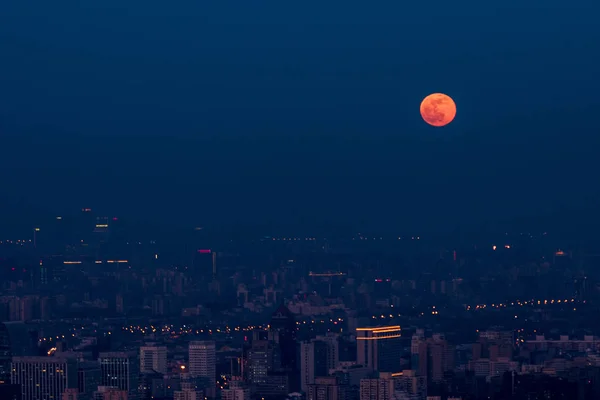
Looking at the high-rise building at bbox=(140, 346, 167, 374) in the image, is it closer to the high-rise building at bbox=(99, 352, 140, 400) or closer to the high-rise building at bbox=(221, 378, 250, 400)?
the high-rise building at bbox=(99, 352, 140, 400)

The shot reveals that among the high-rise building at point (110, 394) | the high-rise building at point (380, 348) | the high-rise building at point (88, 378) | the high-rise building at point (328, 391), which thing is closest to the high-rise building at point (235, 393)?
the high-rise building at point (328, 391)

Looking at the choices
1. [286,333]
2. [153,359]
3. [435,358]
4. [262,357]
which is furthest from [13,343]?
[435,358]

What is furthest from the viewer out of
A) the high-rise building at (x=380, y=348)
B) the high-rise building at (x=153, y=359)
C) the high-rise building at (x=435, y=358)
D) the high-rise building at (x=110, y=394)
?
the high-rise building at (x=380, y=348)

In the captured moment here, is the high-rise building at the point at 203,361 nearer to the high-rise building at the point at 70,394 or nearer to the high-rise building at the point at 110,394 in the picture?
the high-rise building at the point at 110,394

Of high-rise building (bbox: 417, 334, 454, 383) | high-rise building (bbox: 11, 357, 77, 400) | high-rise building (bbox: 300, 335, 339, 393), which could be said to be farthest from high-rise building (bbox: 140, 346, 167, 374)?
high-rise building (bbox: 417, 334, 454, 383)

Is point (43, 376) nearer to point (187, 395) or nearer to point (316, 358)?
point (187, 395)

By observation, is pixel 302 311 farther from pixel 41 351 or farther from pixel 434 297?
pixel 41 351

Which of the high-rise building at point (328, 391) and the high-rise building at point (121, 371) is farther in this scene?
the high-rise building at point (121, 371)
